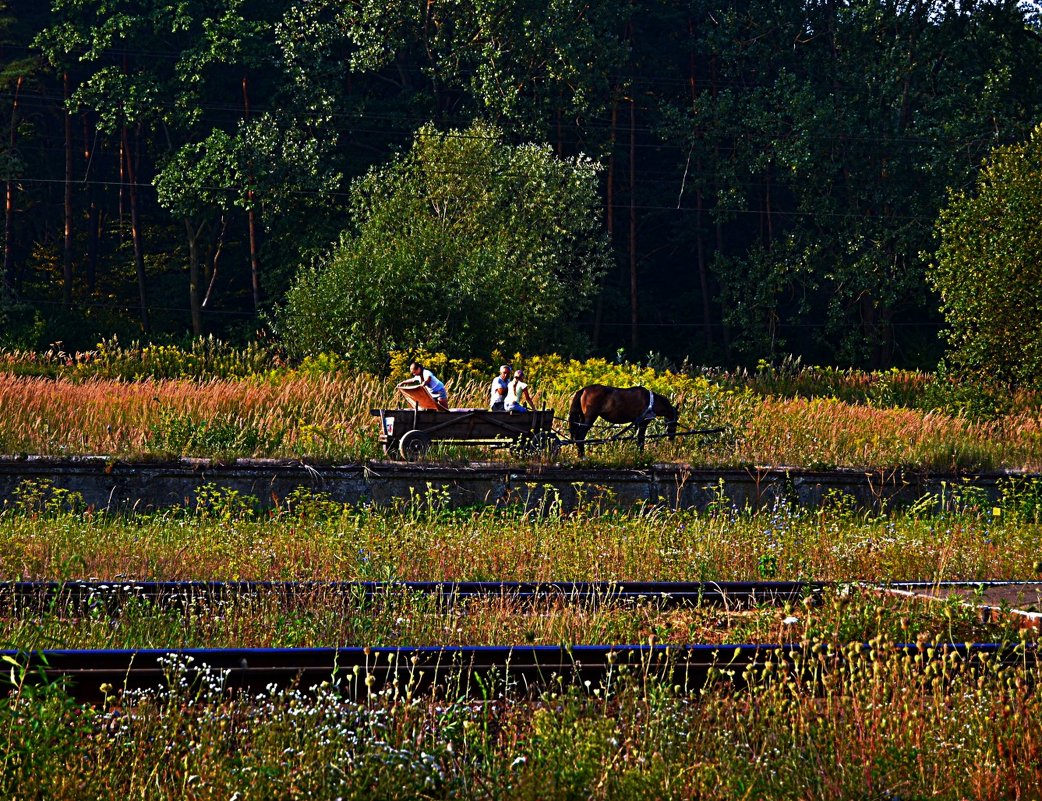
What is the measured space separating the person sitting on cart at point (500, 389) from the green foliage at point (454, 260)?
8.43m

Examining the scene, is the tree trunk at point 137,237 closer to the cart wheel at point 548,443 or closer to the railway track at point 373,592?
the cart wheel at point 548,443

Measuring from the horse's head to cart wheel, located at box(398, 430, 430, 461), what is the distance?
3.39 metres

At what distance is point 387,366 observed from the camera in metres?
26.9

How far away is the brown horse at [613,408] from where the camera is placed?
59.8 ft

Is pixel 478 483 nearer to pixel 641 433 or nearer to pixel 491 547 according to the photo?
pixel 641 433

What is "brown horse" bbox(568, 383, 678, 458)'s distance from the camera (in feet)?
59.8

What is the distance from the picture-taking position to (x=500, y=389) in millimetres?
18438

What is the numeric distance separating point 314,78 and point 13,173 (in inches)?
380

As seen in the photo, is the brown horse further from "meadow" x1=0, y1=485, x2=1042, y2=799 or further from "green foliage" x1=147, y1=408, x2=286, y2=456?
"meadow" x1=0, y1=485, x2=1042, y2=799

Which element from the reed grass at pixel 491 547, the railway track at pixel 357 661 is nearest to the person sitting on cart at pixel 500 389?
the reed grass at pixel 491 547

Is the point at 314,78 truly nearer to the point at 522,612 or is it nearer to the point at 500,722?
the point at 522,612

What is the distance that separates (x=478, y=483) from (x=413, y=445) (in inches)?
48.5

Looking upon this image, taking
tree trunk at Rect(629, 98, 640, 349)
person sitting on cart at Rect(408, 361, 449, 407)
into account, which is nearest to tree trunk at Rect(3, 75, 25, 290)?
tree trunk at Rect(629, 98, 640, 349)

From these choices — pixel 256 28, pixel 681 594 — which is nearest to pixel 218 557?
pixel 681 594
